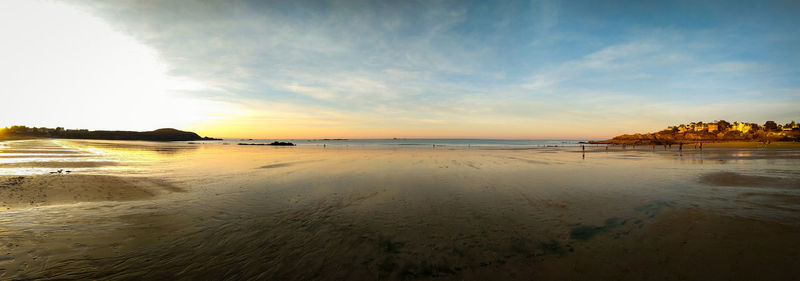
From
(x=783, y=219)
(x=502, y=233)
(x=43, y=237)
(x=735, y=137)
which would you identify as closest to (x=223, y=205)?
(x=43, y=237)

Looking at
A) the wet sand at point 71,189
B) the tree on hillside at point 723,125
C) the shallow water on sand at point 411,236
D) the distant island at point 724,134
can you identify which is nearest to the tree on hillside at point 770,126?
the distant island at point 724,134

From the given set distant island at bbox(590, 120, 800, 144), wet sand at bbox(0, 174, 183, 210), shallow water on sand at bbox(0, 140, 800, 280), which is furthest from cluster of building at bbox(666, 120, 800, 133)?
wet sand at bbox(0, 174, 183, 210)

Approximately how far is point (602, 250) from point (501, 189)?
7556 mm

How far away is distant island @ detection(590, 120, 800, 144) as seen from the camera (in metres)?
95.0

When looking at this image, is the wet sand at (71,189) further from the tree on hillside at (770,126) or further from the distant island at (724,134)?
the tree on hillside at (770,126)

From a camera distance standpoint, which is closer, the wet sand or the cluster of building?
the wet sand

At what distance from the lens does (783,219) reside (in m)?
8.50

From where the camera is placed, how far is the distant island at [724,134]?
312 feet

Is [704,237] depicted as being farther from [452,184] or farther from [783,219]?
[452,184]

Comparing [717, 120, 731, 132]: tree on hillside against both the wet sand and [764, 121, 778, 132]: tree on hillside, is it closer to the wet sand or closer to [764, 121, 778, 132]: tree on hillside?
[764, 121, 778, 132]: tree on hillside

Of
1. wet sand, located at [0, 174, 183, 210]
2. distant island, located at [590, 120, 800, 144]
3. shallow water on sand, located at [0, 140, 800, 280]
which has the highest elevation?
distant island, located at [590, 120, 800, 144]

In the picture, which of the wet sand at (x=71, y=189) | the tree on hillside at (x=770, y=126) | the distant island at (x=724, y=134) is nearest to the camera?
the wet sand at (x=71, y=189)

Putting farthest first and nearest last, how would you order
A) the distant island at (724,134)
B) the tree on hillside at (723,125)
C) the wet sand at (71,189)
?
the tree on hillside at (723,125), the distant island at (724,134), the wet sand at (71,189)

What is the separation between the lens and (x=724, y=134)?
10975cm
